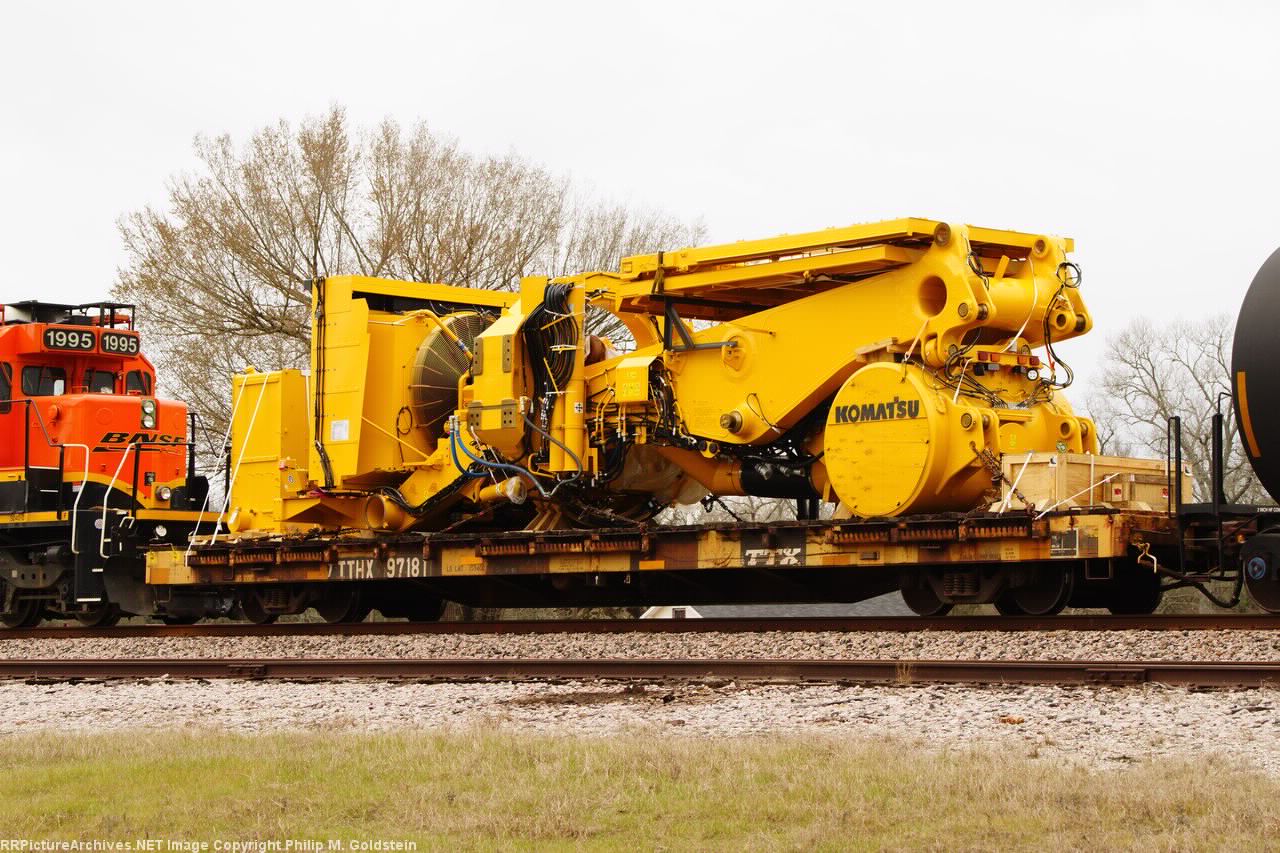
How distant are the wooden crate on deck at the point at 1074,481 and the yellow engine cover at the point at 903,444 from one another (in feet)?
1.40

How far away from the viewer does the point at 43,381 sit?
20.8 m

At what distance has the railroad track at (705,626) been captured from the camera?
12438mm

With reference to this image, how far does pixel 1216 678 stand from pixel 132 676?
341 inches

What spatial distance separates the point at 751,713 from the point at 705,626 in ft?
17.4

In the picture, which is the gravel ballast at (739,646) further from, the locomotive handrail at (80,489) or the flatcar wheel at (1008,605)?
the flatcar wheel at (1008,605)

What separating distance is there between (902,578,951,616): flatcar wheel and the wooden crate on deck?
1429 mm

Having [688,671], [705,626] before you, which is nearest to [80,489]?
[705,626]

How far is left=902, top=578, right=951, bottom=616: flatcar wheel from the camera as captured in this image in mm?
14430

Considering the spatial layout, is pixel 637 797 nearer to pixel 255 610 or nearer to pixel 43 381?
pixel 255 610

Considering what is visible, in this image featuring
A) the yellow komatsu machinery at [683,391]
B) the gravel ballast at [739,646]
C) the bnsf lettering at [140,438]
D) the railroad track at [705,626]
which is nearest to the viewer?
the gravel ballast at [739,646]

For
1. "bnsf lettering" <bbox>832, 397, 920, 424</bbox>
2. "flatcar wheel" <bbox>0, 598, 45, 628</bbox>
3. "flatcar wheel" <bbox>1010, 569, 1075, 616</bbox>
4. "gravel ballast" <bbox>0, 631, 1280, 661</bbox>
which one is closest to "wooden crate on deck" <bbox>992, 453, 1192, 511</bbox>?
"flatcar wheel" <bbox>1010, 569, 1075, 616</bbox>

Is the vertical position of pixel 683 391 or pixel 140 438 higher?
pixel 683 391

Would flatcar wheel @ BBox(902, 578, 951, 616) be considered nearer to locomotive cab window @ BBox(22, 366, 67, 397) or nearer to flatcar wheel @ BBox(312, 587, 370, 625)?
flatcar wheel @ BBox(312, 587, 370, 625)

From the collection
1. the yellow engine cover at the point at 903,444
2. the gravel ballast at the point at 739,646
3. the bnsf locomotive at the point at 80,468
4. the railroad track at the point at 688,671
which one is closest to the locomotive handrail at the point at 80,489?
the bnsf locomotive at the point at 80,468
